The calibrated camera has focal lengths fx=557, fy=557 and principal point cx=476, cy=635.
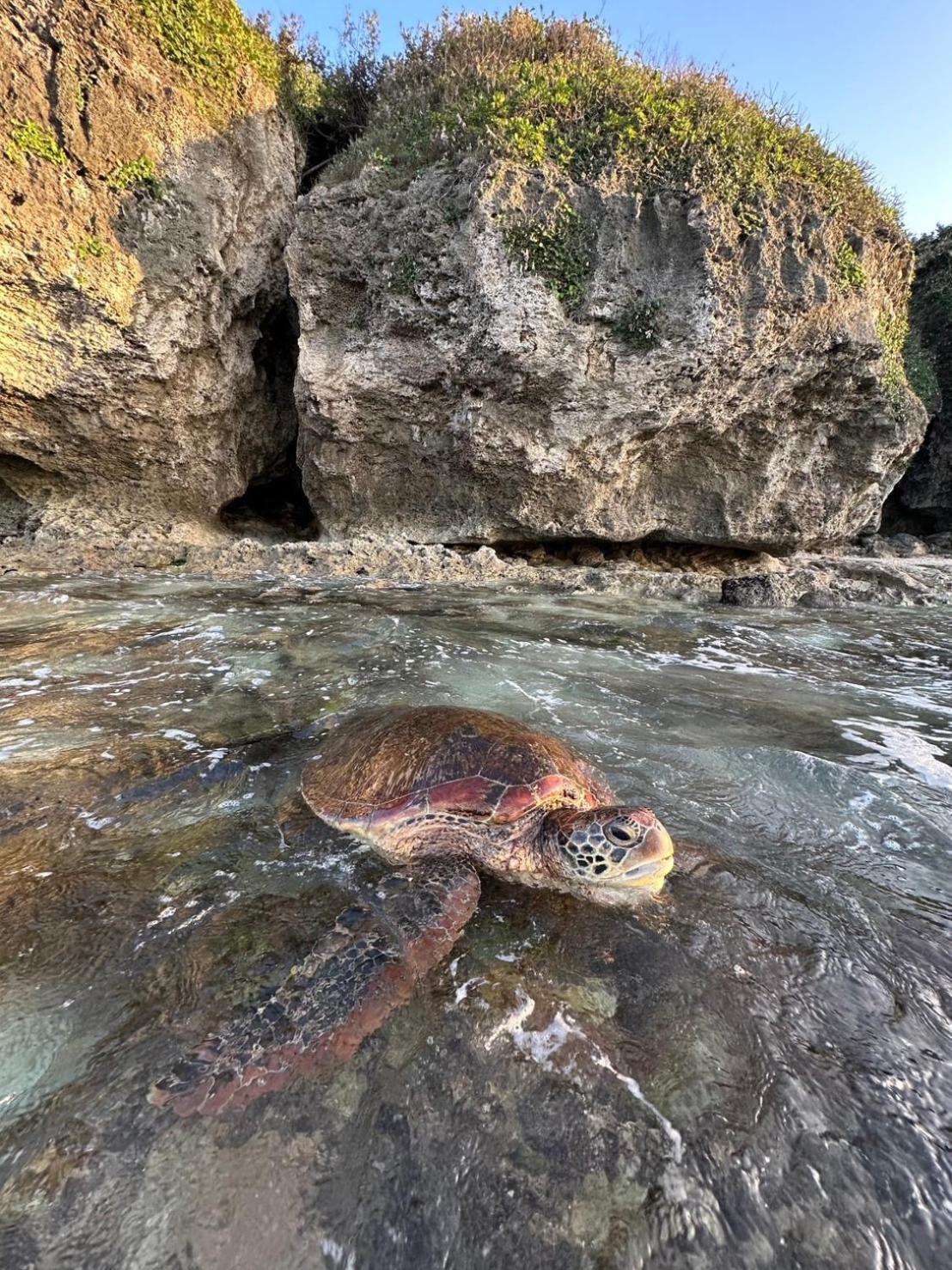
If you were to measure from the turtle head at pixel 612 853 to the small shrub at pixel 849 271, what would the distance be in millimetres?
10693

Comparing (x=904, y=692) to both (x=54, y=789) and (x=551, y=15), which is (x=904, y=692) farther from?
(x=551, y=15)

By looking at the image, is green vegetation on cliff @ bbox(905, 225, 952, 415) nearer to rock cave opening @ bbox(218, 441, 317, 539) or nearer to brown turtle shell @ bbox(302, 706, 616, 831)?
rock cave opening @ bbox(218, 441, 317, 539)

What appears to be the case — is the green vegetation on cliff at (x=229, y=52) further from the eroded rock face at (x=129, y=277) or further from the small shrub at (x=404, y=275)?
the small shrub at (x=404, y=275)

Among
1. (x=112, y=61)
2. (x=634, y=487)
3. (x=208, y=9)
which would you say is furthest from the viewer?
(x=634, y=487)

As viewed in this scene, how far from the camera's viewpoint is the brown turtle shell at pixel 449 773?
7.80ft

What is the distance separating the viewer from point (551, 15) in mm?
9773

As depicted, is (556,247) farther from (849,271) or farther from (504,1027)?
(504,1027)

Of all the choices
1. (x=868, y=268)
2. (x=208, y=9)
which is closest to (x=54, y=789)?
(x=208, y=9)

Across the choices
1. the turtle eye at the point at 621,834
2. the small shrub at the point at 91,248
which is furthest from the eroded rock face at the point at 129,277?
the turtle eye at the point at 621,834

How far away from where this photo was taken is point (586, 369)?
8.62 m

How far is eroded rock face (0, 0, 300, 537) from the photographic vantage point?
736 centimetres

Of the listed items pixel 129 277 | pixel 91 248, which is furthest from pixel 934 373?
pixel 91 248

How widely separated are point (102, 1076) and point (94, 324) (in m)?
9.81

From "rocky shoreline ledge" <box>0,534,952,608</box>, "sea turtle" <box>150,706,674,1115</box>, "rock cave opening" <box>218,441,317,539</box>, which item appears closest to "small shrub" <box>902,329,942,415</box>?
"rocky shoreline ledge" <box>0,534,952,608</box>
